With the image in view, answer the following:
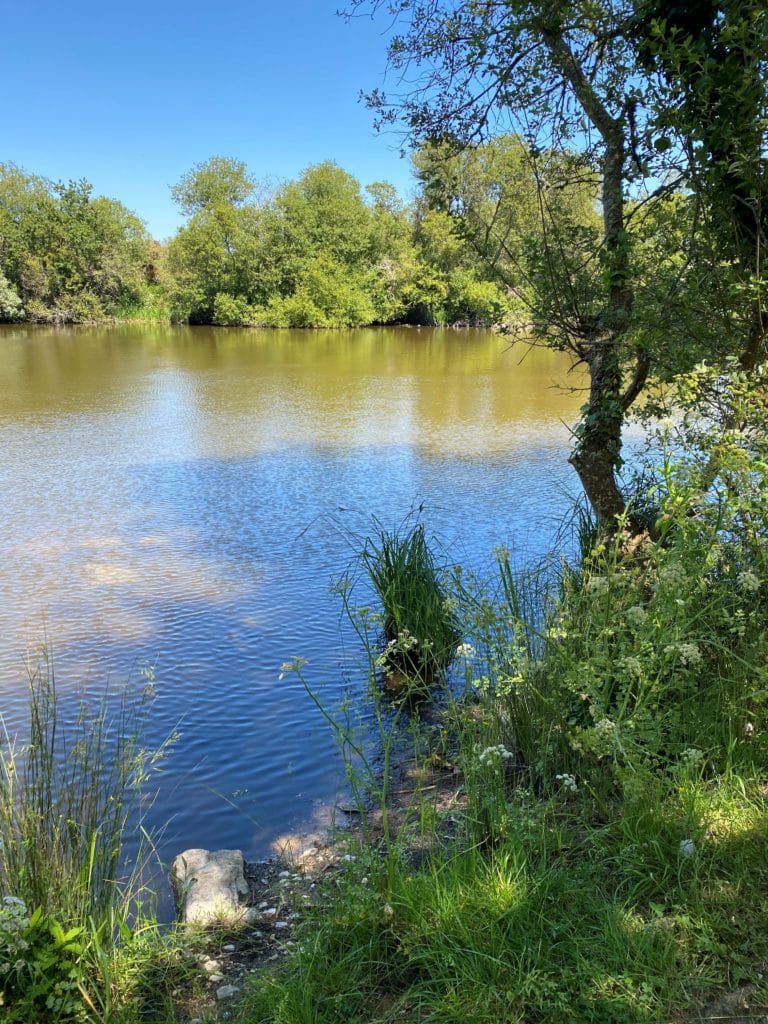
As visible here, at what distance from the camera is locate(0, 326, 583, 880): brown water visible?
15.0 feet

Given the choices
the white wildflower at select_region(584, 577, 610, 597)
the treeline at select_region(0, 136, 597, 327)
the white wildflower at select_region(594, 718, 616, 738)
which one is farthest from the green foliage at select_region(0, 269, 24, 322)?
the white wildflower at select_region(594, 718, 616, 738)

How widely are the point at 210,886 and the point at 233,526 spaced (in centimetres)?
596

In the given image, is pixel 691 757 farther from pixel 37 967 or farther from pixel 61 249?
pixel 61 249

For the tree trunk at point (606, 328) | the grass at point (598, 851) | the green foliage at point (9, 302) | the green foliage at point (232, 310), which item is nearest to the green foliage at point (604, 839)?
the grass at point (598, 851)

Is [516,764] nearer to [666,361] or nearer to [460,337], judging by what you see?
[666,361]

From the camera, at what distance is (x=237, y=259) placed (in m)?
48.0

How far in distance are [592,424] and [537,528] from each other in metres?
3.78

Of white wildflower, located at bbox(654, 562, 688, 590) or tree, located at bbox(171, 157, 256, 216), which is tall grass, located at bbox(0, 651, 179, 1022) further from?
tree, located at bbox(171, 157, 256, 216)

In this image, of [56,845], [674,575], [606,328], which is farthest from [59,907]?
[606,328]

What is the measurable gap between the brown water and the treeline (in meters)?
28.4

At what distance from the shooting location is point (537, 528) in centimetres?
830

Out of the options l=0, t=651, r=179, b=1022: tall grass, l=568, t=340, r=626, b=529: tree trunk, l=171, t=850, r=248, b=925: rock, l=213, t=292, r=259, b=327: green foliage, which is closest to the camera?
l=0, t=651, r=179, b=1022: tall grass

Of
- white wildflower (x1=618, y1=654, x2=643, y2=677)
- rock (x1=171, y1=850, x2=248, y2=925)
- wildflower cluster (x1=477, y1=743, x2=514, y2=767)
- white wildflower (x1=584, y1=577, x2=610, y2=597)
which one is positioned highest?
white wildflower (x1=584, y1=577, x2=610, y2=597)

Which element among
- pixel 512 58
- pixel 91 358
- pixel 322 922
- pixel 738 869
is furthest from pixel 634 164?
pixel 91 358
